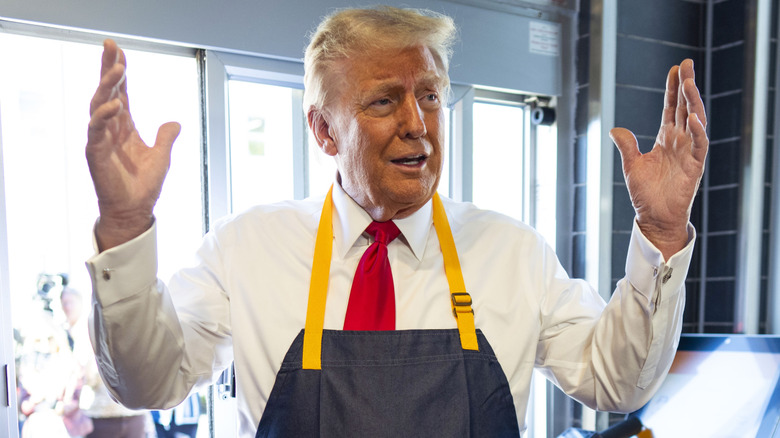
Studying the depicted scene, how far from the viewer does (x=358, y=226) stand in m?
1.37

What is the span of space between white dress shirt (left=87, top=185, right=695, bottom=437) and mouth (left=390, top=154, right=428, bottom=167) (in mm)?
152

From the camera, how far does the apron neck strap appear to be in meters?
1.25

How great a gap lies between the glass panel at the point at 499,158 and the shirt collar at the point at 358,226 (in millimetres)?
970

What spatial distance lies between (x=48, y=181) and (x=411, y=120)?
1012 millimetres

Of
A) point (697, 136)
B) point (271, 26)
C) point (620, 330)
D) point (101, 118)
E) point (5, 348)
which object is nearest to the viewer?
point (101, 118)

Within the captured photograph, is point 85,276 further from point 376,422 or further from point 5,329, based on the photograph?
point 376,422

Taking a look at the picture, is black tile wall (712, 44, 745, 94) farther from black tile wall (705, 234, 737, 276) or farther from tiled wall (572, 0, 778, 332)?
black tile wall (705, 234, 737, 276)

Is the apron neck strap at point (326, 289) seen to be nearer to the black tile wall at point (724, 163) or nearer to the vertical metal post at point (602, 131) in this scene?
the vertical metal post at point (602, 131)

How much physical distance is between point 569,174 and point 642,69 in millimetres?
441

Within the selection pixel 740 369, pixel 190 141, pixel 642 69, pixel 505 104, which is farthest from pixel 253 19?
pixel 740 369

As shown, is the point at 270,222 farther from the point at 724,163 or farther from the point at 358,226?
the point at 724,163

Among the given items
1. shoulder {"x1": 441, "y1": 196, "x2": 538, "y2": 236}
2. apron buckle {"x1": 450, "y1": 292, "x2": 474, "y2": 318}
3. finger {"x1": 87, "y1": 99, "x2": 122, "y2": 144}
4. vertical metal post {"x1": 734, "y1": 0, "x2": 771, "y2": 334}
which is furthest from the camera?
vertical metal post {"x1": 734, "y1": 0, "x2": 771, "y2": 334}

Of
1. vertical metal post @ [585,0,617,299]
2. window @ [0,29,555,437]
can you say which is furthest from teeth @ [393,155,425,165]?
vertical metal post @ [585,0,617,299]

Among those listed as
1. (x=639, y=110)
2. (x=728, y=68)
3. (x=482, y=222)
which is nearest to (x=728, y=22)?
(x=728, y=68)
